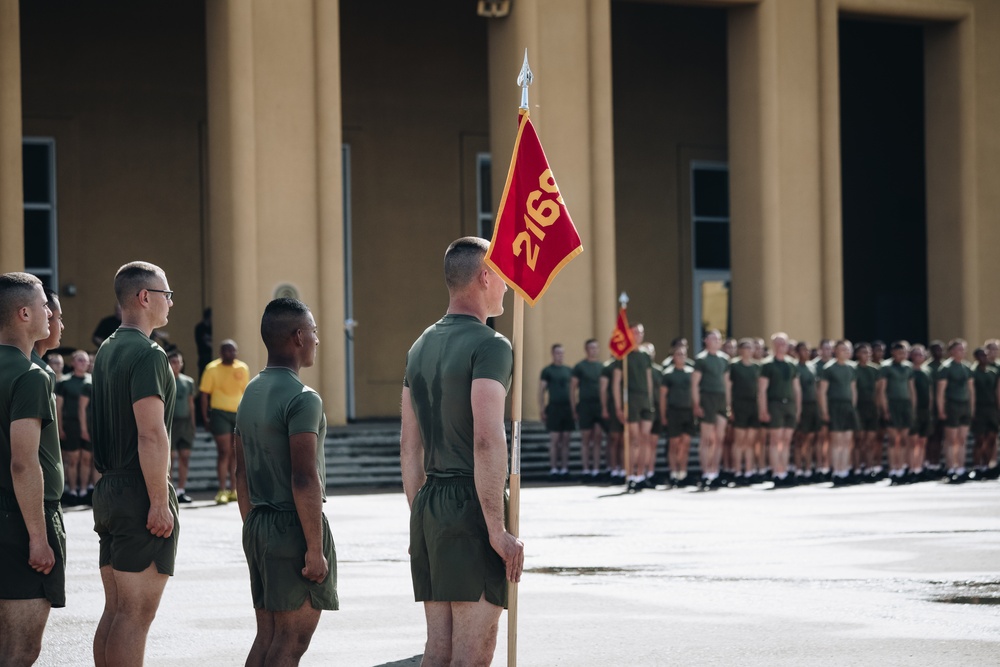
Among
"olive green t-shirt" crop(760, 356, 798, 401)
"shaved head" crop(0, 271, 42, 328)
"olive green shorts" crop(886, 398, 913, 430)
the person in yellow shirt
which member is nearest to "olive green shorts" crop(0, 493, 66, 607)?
"shaved head" crop(0, 271, 42, 328)

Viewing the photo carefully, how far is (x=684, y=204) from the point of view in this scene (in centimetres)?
3441

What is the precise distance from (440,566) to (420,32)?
27.0 meters

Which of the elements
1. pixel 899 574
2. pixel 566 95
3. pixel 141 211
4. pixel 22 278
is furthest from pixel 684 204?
pixel 22 278

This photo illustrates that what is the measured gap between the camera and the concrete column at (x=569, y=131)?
26.9 m

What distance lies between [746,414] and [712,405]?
35.9 inches

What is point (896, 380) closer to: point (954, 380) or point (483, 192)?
point (954, 380)

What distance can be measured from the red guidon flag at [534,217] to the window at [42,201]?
76.8 ft

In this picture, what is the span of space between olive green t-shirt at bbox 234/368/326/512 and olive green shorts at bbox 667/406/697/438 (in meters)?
16.1

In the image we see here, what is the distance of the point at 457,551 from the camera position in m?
5.54

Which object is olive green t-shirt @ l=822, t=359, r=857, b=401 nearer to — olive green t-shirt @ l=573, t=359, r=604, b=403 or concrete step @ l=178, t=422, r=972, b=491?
concrete step @ l=178, t=422, r=972, b=491

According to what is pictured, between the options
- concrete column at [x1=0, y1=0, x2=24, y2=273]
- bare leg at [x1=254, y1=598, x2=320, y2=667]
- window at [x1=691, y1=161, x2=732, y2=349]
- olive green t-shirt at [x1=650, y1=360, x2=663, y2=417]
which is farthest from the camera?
window at [x1=691, y1=161, x2=732, y2=349]

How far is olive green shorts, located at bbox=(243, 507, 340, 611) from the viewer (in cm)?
591

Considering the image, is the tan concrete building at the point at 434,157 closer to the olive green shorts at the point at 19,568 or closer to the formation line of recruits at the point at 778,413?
the formation line of recruits at the point at 778,413

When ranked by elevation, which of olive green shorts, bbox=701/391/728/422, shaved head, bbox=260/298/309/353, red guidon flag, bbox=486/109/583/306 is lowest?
olive green shorts, bbox=701/391/728/422
